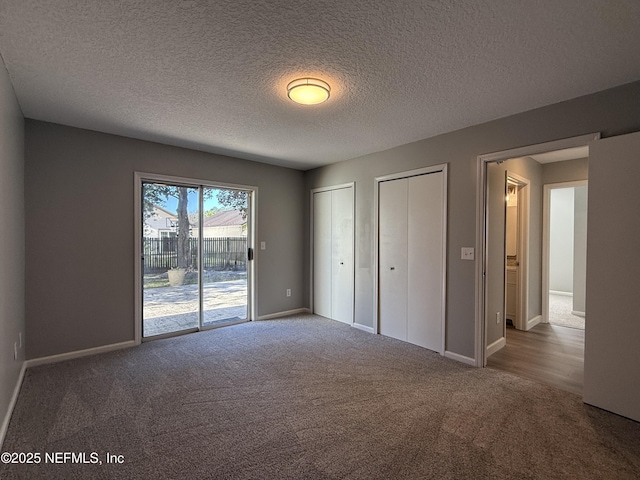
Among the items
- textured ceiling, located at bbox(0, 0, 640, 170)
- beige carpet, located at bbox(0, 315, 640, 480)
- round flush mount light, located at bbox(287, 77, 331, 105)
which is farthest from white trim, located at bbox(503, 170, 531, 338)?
round flush mount light, located at bbox(287, 77, 331, 105)

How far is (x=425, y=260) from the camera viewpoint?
146 inches

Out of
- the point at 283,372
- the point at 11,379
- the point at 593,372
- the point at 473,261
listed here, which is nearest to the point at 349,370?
the point at 283,372

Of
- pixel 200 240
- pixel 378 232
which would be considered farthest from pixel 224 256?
pixel 378 232

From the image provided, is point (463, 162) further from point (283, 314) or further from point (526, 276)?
point (283, 314)

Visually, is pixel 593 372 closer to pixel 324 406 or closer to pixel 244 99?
pixel 324 406

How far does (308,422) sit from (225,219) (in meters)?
3.24

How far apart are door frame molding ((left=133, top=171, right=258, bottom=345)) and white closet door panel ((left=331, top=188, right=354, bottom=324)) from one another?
125cm

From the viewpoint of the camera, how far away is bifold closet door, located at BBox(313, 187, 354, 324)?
4738mm

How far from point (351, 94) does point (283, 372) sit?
8.56 ft

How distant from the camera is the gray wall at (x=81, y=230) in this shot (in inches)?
124

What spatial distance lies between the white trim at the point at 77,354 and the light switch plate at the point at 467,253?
3964mm

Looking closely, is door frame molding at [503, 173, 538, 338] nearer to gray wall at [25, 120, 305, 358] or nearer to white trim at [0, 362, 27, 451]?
gray wall at [25, 120, 305, 358]

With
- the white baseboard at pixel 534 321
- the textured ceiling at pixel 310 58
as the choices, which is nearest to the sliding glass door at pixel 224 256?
the textured ceiling at pixel 310 58

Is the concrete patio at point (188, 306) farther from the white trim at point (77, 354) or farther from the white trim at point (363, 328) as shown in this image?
the white trim at point (363, 328)
